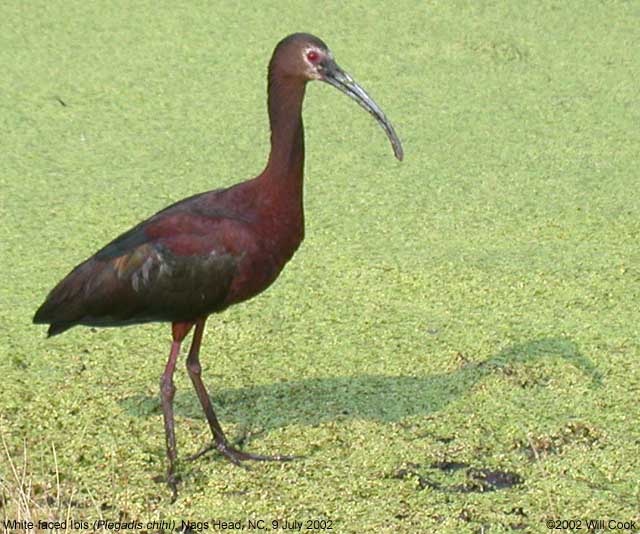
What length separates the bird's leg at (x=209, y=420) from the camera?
2.89m

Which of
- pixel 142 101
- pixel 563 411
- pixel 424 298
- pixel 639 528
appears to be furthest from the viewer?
pixel 142 101

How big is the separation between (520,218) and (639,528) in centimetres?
149

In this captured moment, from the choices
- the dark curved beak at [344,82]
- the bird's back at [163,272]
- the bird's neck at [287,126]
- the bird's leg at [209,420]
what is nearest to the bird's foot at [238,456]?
the bird's leg at [209,420]

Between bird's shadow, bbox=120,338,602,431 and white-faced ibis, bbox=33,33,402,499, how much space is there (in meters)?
0.20

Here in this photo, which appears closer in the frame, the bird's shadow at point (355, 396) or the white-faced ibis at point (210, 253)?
the white-faced ibis at point (210, 253)

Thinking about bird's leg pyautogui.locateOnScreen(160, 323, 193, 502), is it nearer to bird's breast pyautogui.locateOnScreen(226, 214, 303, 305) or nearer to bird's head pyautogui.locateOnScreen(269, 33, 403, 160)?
bird's breast pyautogui.locateOnScreen(226, 214, 303, 305)

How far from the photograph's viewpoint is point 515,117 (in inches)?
179

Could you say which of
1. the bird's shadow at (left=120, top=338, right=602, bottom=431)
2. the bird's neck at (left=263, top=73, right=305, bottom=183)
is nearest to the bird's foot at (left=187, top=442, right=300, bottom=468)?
the bird's shadow at (left=120, top=338, right=602, bottom=431)

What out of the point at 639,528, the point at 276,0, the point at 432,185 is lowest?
the point at 639,528

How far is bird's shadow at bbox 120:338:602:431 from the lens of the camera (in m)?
3.08

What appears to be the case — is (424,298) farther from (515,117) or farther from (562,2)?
(562,2)

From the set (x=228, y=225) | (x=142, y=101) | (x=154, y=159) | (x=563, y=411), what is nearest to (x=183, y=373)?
(x=228, y=225)

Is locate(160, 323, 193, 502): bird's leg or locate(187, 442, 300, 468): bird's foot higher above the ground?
locate(160, 323, 193, 502): bird's leg

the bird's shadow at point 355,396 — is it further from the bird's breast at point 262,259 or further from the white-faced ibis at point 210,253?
the bird's breast at point 262,259
